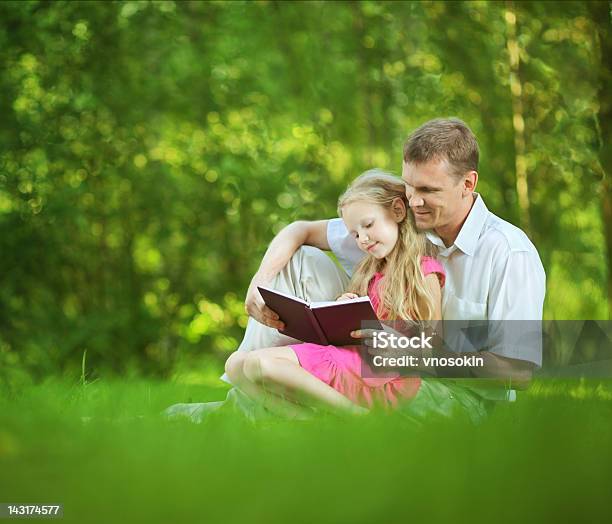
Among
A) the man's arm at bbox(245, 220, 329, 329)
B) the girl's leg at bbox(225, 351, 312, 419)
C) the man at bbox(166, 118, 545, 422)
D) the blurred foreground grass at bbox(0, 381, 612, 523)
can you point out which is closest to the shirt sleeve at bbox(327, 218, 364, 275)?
the man's arm at bbox(245, 220, 329, 329)

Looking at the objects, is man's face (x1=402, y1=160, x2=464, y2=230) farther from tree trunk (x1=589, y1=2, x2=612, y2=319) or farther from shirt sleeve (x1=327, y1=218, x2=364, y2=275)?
tree trunk (x1=589, y1=2, x2=612, y2=319)

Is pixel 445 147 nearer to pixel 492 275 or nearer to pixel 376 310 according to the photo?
pixel 492 275

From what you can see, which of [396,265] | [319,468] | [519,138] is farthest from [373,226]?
[519,138]

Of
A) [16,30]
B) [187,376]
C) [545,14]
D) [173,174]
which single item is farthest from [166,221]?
[545,14]

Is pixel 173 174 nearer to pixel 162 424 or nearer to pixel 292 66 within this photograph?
pixel 292 66

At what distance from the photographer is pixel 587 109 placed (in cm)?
381

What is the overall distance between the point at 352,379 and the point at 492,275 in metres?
0.51

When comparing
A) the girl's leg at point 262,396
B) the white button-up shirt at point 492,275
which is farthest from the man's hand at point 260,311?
the white button-up shirt at point 492,275

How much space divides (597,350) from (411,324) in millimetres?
1465

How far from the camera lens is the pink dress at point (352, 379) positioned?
7.95ft

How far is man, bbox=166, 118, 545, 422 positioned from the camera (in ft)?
8.04

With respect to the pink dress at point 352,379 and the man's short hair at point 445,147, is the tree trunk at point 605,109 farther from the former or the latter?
the pink dress at point 352,379

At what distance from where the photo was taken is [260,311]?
103 inches

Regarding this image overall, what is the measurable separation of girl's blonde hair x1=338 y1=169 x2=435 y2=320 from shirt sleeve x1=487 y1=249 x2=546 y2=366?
198mm
